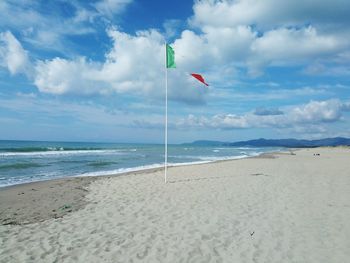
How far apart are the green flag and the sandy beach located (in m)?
5.18

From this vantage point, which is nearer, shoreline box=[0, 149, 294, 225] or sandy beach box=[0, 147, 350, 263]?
sandy beach box=[0, 147, 350, 263]

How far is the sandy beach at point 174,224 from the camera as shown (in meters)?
5.25

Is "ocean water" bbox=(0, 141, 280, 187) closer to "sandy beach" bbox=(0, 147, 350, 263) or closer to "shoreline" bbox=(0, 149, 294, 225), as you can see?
"shoreline" bbox=(0, 149, 294, 225)

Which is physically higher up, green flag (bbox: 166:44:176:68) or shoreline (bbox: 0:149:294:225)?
green flag (bbox: 166:44:176:68)

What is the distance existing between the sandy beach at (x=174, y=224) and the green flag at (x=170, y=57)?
5183mm

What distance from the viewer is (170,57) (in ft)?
40.6

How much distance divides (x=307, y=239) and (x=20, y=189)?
1070 centimetres

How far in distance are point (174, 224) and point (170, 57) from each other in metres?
7.67

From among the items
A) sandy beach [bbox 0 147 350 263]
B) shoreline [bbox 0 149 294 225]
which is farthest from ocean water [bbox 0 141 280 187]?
sandy beach [bbox 0 147 350 263]

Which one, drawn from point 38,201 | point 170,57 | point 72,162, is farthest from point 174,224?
point 72,162

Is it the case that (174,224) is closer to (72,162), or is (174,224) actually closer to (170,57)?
(170,57)

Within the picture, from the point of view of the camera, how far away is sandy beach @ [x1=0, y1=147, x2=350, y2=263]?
525 cm

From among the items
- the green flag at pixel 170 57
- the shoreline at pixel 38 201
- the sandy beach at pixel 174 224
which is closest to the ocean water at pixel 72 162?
the shoreline at pixel 38 201

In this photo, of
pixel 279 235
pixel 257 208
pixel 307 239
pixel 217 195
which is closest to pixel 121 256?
pixel 279 235
